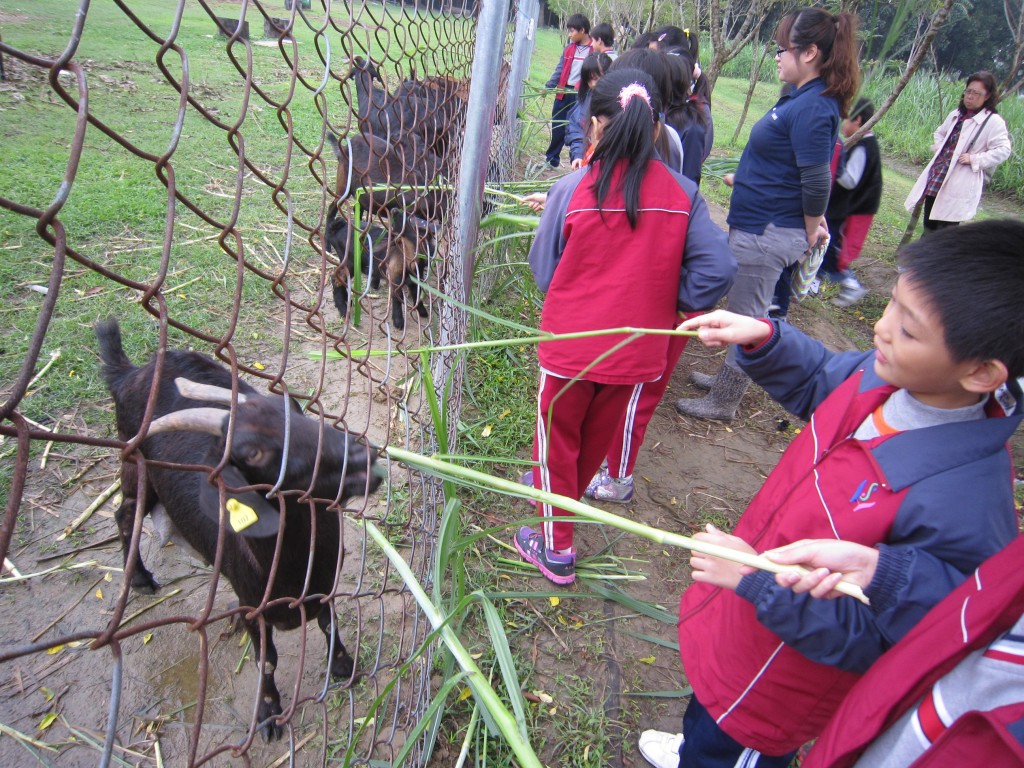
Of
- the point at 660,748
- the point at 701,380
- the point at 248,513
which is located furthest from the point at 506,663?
the point at 701,380

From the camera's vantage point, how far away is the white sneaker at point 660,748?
215 centimetres

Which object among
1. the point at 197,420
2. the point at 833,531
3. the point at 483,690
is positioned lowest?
the point at 483,690

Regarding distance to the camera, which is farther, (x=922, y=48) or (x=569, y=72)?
(x=569, y=72)

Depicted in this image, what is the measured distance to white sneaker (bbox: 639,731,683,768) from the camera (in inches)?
84.7

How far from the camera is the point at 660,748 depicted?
2180 millimetres

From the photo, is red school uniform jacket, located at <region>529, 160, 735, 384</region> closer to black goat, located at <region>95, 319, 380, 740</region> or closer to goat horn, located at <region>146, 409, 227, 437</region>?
black goat, located at <region>95, 319, 380, 740</region>

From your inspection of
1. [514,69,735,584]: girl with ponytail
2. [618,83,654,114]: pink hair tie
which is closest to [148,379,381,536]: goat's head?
[514,69,735,584]: girl with ponytail

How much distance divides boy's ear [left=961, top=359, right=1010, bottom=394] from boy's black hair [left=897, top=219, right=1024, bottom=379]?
2cm

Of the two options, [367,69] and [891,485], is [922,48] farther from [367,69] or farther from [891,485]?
[891,485]

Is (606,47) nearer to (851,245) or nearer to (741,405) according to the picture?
(851,245)

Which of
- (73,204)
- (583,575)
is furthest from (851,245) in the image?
(73,204)

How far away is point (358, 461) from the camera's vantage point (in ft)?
5.31

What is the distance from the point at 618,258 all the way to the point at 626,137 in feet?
1.32

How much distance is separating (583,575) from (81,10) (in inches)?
101
